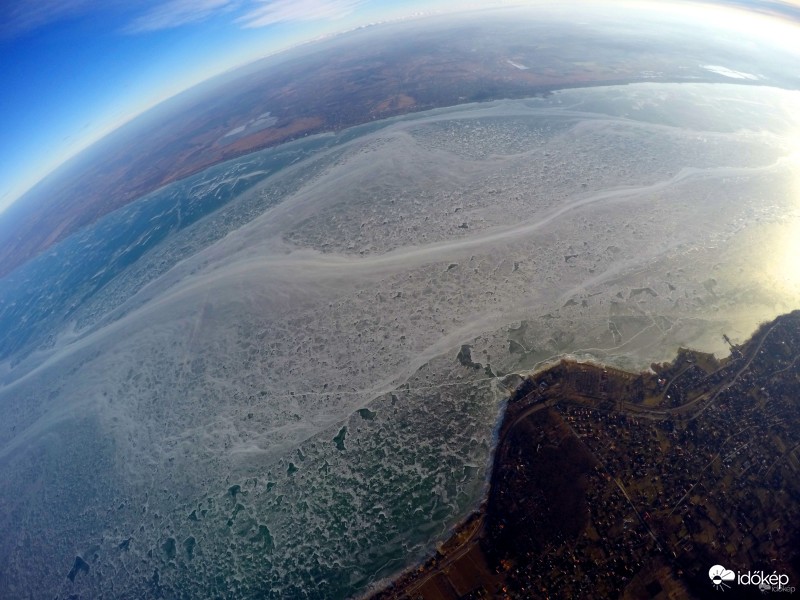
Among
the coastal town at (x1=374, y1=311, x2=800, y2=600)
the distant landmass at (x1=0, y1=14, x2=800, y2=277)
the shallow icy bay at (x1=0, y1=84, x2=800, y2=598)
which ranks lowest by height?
the coastal town at (x1=374, y1=311, x2=800, y2=600)

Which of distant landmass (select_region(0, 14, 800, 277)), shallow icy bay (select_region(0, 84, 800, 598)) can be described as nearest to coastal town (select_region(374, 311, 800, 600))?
shallow icy bay (select_region(0, 84, 800, 598))

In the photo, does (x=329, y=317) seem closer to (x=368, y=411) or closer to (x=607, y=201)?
(x=368, y=411)

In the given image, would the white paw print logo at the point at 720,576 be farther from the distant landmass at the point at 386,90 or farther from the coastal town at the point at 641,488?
the distant landmass at the point at 386,90
